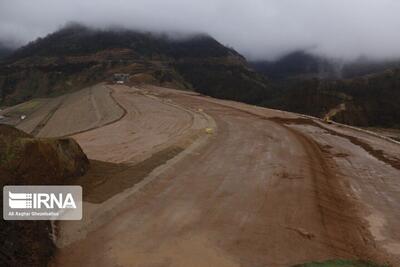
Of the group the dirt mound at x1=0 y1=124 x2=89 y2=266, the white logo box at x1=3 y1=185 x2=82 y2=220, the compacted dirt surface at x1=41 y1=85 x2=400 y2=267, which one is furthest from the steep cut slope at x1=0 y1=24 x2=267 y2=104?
the white logo box at x1=3 y1=185 x2=82 y2=220

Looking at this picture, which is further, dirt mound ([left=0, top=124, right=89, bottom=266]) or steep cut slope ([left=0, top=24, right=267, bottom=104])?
steep cut slope ([left=0, top=24, right=267, bottom=104])

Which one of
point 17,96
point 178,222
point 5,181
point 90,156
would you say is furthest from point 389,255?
point 17,96

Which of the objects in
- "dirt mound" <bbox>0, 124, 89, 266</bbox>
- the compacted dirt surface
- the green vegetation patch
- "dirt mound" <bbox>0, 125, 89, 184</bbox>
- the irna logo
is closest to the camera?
"dirt mound" <bbox>0, 124, 89, 266</bbox>

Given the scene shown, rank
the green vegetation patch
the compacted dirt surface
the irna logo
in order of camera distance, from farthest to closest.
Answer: the irna logo
the compacted dirt surface
the green vegetation patch

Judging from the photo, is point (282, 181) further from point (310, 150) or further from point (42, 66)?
point (42, 66)

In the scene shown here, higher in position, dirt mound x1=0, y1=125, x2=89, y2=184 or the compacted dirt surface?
dirt mound x1=0, y1=125, x2=89, y2=184

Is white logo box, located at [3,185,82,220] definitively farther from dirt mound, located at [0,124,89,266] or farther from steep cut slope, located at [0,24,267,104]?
steep cut slope, located at [0,24,267,104]
